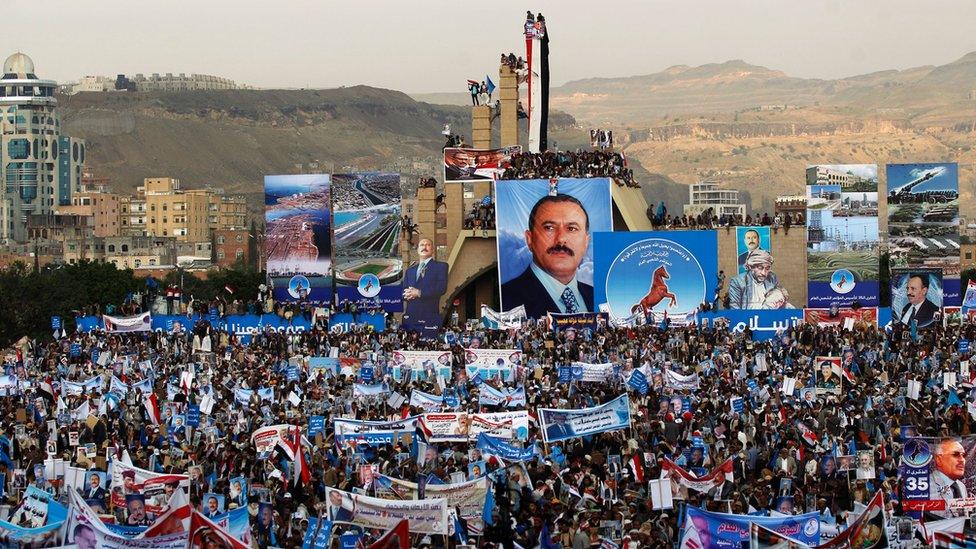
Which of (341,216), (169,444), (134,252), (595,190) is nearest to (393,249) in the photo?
(341,216)

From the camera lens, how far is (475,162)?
211 feet

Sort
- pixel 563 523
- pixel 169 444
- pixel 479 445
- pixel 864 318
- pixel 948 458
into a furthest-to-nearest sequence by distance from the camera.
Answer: pixel 864 318
pixel 169 444
pixel 479 445
pixel 948 458
pixel 563 523

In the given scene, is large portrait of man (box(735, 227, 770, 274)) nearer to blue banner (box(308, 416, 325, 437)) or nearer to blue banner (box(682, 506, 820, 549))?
blue banner (box(308, 416, 325, 437))

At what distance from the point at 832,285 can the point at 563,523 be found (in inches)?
1564

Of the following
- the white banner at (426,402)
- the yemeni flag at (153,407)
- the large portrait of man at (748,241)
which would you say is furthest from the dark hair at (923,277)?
the yemeni flag at (153,407)

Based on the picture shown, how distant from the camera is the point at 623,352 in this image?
1809 inches

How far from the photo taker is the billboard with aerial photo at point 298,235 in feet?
206

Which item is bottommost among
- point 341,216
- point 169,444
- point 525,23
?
point 169,444

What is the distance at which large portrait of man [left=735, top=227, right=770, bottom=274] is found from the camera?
60.8 metres

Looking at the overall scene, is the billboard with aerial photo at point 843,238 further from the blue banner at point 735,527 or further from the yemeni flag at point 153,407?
the blue banner at point 735,527

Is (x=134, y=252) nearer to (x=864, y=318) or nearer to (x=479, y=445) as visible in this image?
(x=864, y=318)

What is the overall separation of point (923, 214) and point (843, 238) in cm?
276

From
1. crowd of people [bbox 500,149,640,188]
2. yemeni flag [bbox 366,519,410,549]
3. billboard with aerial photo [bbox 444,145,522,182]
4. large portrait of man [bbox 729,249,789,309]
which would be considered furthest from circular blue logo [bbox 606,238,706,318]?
yemeni flag [bbox 366,519,410,549]

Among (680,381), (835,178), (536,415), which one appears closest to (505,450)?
(536,415)
